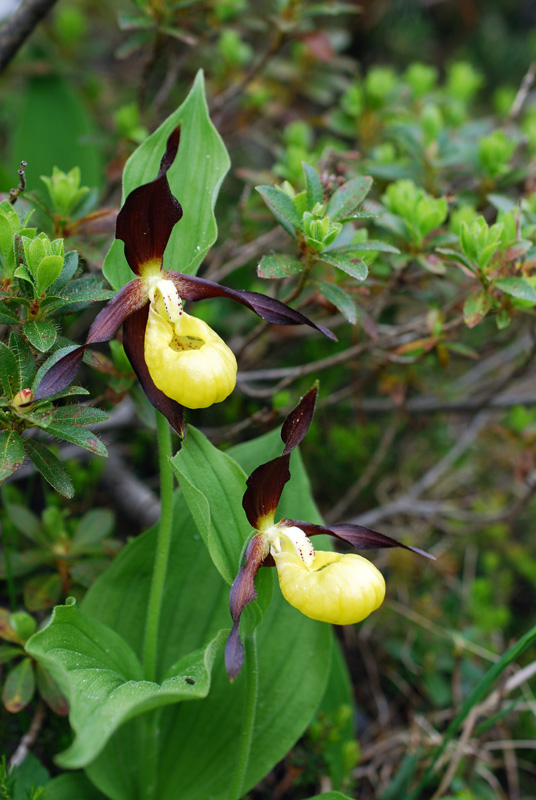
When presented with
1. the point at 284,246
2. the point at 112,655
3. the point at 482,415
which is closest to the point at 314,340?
the point at 284,246

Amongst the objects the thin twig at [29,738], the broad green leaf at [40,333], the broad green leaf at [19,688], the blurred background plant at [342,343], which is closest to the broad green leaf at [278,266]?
the blurred background plant at [342,343]

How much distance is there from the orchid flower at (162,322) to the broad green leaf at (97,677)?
412 millimetres

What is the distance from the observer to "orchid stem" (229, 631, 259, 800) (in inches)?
46.9

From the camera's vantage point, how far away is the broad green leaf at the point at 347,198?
4.55ft

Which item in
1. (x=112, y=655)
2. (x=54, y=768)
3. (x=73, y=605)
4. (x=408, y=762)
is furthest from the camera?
(x=408, y=762)

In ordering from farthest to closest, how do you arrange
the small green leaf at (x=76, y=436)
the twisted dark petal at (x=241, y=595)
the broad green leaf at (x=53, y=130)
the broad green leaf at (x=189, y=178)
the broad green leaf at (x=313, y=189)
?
1. the broad green leaf at (x=53, y=130)
2. the broad green leaf at (x=313, y=189)
3. the broad green leaf at (x=189, y=178)
4. the small green leaf at (x=76, y=436)
5. the twisted dark petal at (x=241, y=595)

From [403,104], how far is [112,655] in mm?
2419

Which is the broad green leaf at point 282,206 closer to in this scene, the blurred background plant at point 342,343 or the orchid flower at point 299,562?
the blurred background plant at point 342,343

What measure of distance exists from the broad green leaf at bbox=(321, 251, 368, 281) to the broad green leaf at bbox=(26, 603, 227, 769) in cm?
76

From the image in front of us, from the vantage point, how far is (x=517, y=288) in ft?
4.64

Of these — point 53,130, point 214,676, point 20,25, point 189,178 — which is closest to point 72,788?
point 214,676

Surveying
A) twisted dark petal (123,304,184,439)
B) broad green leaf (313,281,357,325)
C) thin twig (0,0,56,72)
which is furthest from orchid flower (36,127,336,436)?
thin twig (0,0,56,72)

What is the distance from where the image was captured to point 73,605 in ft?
3.63

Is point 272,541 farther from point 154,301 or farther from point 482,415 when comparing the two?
point 482,415
